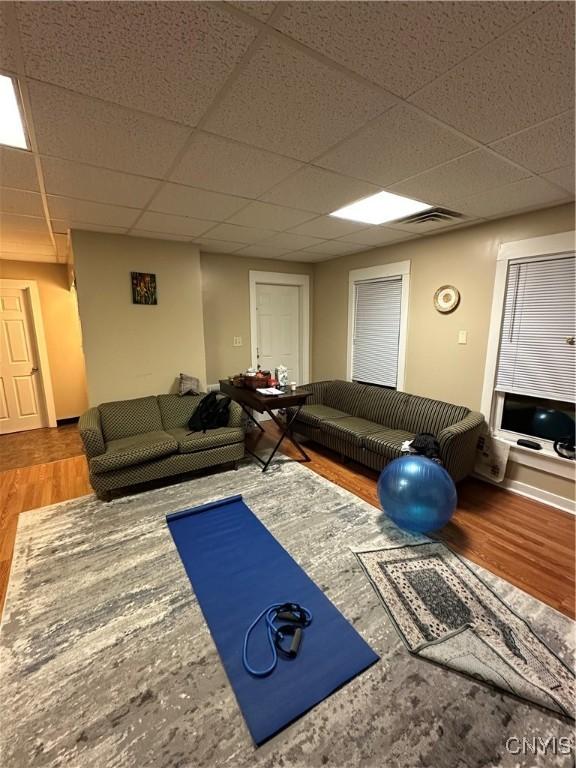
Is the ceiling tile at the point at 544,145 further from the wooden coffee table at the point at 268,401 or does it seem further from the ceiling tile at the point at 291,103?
the wooden coffee table at the point at 268,401

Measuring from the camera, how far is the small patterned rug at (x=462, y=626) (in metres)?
1.43

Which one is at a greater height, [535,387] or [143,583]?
[535,387]

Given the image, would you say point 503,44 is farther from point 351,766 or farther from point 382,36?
point 351,766

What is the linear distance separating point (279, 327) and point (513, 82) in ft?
13.2

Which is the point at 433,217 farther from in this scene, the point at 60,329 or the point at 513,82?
the point at 60,329

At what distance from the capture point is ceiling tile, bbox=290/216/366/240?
297 cm

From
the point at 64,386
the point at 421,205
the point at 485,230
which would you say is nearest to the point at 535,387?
the point at 485,230

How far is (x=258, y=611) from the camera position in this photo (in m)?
1.78

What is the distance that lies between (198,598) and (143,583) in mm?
373

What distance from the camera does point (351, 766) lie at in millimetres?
1167

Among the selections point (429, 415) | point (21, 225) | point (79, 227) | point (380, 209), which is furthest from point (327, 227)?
point (21, 225)

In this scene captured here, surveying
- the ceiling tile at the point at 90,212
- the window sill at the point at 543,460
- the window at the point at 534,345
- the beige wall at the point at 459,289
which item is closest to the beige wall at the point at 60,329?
the ceiling tile at the point at 90,212

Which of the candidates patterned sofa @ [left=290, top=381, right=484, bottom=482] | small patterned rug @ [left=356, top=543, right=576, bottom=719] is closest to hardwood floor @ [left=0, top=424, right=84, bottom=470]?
patterned sofa @ [left=290, top=381, right=484, bottom=482]

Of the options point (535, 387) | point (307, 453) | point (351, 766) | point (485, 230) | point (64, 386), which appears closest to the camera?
point (351, 766)
